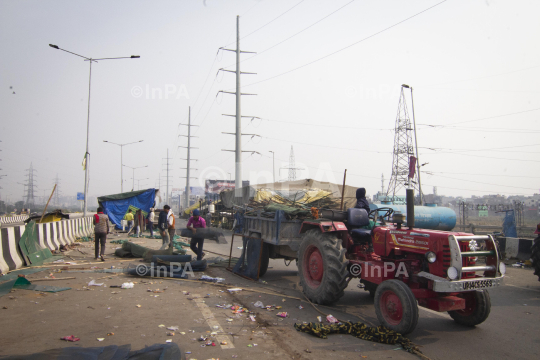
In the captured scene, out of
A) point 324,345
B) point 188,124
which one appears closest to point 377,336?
point 324,345

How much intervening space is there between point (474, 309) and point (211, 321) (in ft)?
13.2

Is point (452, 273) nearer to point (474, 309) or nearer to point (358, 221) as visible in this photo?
point (474, 309)

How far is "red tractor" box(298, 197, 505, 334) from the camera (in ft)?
16.4

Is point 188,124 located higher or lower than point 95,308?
higher

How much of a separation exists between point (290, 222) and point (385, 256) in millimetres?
2633

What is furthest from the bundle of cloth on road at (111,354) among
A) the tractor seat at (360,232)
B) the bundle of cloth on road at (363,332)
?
the tractor seat at (360,232)

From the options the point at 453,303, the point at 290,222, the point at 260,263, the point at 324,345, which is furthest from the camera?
the point at 260,263

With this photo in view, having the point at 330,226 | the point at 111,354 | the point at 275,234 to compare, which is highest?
the point at 330,226

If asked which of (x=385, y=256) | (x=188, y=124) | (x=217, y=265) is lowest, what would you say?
(x=217, y=265)

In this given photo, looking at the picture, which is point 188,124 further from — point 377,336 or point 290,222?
point 377,336

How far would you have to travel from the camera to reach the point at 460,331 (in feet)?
17.9

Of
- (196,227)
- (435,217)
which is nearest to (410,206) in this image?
(196,227)

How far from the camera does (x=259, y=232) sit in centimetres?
916

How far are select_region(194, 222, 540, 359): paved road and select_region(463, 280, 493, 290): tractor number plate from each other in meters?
0.76
